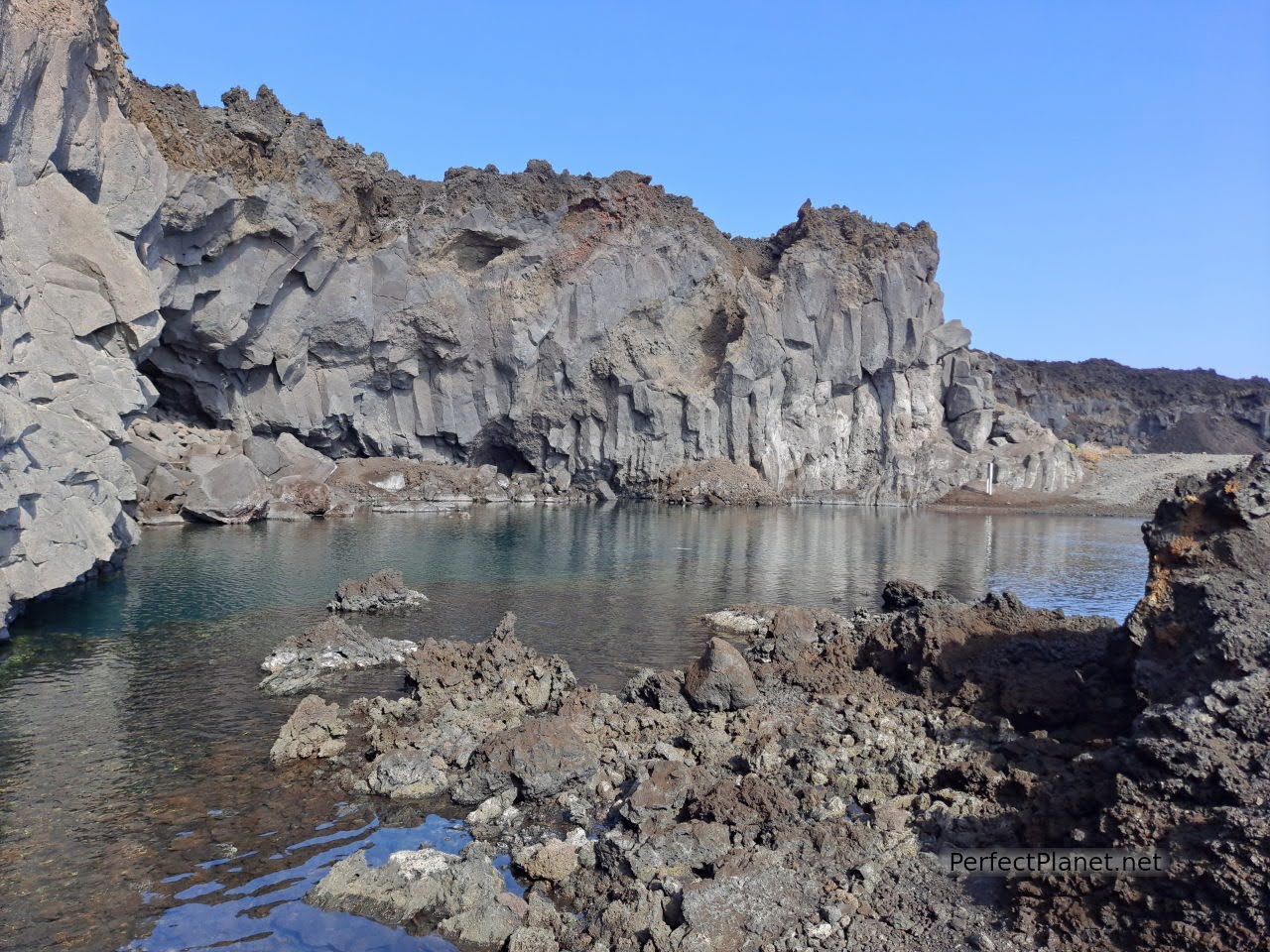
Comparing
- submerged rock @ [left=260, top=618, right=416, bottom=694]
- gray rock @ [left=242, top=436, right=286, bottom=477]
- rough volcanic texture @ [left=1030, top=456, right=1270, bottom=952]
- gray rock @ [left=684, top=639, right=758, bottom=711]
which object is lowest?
submerged rock @ [left=260, top=618, right=416, bottom=694]

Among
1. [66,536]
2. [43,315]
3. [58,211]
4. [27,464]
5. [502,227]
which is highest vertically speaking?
[502,227]

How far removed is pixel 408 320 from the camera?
59.7 meters

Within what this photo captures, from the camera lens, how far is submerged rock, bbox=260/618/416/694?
17422mm

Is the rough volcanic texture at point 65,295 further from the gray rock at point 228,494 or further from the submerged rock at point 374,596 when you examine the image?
the gray rock at point 228,494

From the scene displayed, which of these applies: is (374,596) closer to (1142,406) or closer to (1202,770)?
(1202,770)

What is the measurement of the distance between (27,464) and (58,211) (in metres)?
11.6

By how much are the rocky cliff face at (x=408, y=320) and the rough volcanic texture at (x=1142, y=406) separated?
28.3 meters

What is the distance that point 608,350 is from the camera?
67688 mm

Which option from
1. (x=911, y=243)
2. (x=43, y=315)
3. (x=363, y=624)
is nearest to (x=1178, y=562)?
(x=363, y=624)

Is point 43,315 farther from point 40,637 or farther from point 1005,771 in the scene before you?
point 1005,771

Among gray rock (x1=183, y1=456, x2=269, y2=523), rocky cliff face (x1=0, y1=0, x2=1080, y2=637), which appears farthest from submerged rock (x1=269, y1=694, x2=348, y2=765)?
gray rock (x1=183, y1=456, x2=269, y2=523)

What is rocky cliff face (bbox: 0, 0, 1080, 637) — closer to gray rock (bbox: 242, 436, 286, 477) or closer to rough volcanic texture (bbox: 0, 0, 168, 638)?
rough volcanic texture (bbox: 0, 0, 168, 638)

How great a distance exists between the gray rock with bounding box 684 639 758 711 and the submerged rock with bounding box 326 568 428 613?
39.5 feet

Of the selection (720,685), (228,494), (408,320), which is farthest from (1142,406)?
(720,685)
